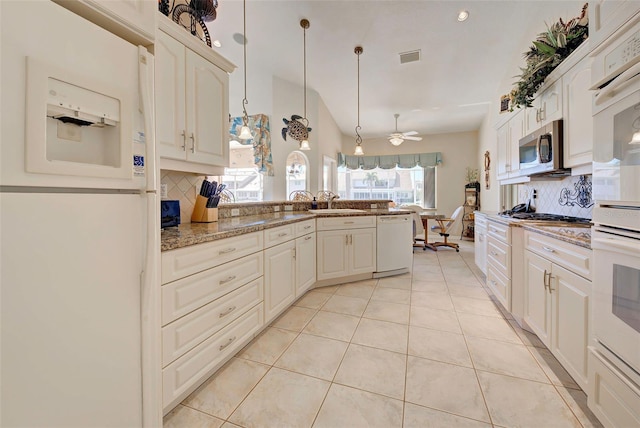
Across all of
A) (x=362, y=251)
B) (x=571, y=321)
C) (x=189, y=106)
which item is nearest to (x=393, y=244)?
(x=362, y=251)

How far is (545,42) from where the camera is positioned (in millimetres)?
2188

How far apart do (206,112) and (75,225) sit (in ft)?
4.23

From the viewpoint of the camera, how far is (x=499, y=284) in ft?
7.89

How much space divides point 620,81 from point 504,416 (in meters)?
1.55

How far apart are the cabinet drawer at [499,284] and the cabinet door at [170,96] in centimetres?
277

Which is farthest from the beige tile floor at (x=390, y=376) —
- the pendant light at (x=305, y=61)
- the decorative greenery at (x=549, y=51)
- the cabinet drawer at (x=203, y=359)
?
the pendant light at (x=305, y=61)

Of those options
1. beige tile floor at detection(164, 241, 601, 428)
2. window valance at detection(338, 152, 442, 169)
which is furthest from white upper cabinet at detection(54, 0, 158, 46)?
window valance at detection(338, 152, 442, 169)

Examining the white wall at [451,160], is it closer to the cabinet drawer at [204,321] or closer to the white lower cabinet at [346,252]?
the white lower cabinet at [346,252]

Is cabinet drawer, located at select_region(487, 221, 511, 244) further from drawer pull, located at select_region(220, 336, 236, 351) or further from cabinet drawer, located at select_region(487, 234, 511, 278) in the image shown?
drawer pull, located at select_region(220, 336, 236, 351)

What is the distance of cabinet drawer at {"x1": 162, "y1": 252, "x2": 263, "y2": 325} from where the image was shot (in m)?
1.22

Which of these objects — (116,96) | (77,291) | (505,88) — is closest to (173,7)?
(116,96)

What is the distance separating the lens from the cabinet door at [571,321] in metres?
1.27

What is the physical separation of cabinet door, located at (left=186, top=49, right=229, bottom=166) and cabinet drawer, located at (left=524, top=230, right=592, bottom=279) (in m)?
2.29

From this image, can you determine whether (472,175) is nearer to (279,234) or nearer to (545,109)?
(545,109)
